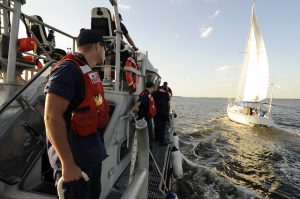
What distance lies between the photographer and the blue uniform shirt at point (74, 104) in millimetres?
1693

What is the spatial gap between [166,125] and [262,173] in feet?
19.7

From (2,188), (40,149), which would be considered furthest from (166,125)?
(2,188)

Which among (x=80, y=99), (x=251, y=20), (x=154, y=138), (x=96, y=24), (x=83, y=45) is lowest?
(x=154, y=138)

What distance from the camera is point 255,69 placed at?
33.8 meters

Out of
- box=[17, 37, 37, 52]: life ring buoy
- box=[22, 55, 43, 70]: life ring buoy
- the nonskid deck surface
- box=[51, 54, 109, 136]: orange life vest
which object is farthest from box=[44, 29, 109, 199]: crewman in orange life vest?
box=[22, 55, 43, 70]: life ring buoy

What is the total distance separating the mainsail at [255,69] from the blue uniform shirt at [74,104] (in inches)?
1337

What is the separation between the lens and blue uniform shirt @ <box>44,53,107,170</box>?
169 centimetres

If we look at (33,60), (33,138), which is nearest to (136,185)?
(33,138)

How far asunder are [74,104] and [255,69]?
119ft

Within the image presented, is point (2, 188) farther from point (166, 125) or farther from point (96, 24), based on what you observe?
point (166, 125)

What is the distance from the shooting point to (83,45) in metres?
2.06

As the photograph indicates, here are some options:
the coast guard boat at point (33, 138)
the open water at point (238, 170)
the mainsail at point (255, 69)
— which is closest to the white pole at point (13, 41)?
the coast guard boat at point (33, 138)

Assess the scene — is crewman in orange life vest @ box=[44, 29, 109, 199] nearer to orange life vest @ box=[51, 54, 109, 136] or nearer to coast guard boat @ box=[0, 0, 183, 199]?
orange life vest @ box=[51, 54, 109, 136]

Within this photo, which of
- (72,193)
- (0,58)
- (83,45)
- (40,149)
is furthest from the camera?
(0,58)
